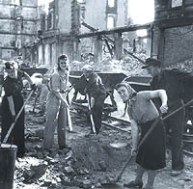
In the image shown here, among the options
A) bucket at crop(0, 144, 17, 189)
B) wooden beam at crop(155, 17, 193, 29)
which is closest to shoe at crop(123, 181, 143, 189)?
bucket at crop(0, 144, 17, 189)

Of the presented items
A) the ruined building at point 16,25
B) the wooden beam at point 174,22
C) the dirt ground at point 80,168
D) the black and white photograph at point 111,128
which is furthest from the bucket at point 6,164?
the ruined building at point 16,25

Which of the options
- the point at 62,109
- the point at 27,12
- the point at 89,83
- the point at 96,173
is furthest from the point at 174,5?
the point at 27,12

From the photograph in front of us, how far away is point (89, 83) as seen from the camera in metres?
9.25

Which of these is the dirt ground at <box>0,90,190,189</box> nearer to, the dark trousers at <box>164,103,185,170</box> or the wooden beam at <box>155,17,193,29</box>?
the dark trousers at <box>164,103,185,170</box>

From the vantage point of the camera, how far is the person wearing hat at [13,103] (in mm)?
6582

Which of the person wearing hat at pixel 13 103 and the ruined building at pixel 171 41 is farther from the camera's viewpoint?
the ruined building at pixel 171 41

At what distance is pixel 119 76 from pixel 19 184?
310 inches

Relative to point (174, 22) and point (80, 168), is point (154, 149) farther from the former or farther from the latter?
point (174, 22)

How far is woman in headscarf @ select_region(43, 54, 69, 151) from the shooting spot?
280 inches

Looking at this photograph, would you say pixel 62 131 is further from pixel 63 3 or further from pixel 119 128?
pixel 63 3

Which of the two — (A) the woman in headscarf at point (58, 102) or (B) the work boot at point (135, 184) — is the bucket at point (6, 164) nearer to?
(B) the work boot at point (135, 184)

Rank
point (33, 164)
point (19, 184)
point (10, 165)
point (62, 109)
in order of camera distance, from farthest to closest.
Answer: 1. point (62, 109)
2. point (33, 164)
3. point (19, 184)
4. point (10, 165)

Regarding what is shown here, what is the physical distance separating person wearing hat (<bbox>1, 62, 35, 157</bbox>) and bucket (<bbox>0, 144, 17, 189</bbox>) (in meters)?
1.85

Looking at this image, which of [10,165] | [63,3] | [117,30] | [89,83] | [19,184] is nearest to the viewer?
[10,165]
